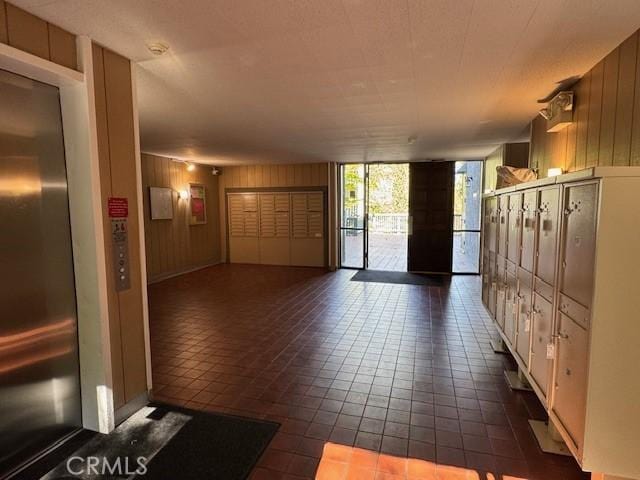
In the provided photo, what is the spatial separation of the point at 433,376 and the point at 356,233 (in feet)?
18.1

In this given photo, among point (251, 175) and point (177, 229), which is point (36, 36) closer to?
point (177, 229)

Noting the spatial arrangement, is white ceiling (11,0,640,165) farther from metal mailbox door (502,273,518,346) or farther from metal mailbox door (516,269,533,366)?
metal mailbox door (502,273,518,346)

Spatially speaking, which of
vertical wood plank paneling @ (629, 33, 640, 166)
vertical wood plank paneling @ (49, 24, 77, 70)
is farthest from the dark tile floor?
vertical wood plank paneling @ (49, 24, 77, 70)

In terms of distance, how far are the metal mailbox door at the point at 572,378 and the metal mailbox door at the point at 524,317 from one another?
0.54m

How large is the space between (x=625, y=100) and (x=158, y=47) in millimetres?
2894

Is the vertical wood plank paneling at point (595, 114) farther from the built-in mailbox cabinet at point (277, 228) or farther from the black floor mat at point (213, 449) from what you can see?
the built-in mailbox cabinet at point (277, 228)

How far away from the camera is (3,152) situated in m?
1.92

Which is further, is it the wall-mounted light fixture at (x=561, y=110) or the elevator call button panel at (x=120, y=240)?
the wall-mounted light fixture at (x=561, y=110)

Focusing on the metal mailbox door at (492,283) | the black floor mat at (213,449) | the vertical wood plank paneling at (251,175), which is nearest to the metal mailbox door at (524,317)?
the metal mailbox door at (492,283)

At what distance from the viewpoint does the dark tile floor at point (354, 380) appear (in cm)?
216

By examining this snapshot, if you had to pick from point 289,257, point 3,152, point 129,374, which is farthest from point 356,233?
point 3,152

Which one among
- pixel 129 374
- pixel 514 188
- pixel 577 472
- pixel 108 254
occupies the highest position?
pixel 514 188

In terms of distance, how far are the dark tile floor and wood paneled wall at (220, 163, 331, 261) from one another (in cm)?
360

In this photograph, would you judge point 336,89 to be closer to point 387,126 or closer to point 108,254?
point 387,126
